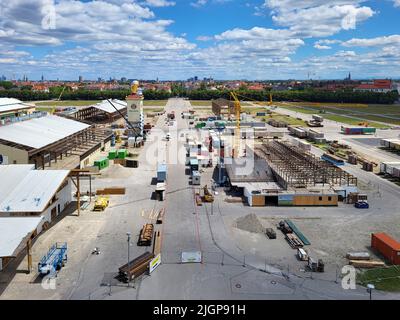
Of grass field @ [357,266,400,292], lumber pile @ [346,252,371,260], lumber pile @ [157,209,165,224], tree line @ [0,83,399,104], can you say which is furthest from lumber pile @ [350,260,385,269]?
tree line @ [0,83,399,104]

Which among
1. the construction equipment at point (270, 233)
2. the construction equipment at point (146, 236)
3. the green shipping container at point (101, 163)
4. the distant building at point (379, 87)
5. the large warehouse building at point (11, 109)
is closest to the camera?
the construction equipment at point (146, 236)

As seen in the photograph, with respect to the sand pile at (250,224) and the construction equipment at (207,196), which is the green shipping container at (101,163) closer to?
the construction equipment at (207,196)

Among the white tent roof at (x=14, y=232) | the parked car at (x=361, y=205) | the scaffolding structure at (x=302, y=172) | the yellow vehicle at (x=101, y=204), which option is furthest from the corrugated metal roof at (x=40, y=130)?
the parked car at (x=361, y=205)

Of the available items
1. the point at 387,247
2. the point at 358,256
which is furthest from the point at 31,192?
the point at 387,247

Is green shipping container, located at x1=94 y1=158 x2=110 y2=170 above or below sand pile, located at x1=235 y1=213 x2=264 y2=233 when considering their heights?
above

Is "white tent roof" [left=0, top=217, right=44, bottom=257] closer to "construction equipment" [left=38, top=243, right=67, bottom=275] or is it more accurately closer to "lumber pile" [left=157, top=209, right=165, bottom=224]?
"construction equipment" [left=38, top=243, right=67, bottom=275]

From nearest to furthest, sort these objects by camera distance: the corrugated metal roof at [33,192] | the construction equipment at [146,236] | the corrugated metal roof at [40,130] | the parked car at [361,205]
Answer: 1. the corrugated metal roof at [33,192]
2. the construction equipment at [146,236]
3. the parked car at [361,205]
4. the corrugated metal roof at [40,130]

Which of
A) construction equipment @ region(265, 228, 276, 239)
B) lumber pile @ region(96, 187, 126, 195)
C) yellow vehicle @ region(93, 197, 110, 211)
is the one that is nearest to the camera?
construction equipment @ region(265, 228, 276, 239)
